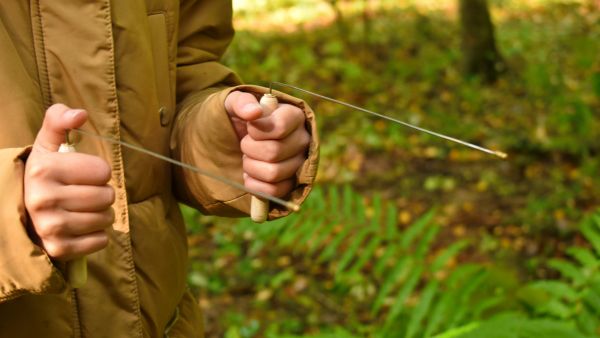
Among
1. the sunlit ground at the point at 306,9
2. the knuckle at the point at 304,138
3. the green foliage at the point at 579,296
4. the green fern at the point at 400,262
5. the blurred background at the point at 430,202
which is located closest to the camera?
the knuckle at the point at 304,138

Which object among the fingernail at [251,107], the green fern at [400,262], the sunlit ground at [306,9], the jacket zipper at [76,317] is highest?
the fingernail at [251,107]

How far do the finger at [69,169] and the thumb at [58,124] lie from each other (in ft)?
0.13

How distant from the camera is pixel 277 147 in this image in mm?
1236

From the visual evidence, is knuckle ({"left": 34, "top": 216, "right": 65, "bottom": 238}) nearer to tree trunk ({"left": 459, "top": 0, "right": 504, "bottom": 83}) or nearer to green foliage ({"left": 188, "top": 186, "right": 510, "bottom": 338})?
green foliage ({"left": 188, "top": 186, "right": 510, "bottom": 338})

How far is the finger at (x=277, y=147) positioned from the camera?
48.8 inches

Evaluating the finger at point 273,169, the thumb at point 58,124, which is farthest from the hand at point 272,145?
the thumb at point 58,124

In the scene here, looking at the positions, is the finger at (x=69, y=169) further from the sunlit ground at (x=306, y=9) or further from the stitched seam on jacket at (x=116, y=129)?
the sunlit ground at (x=306, y=9)

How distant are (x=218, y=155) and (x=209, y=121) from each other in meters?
0.07

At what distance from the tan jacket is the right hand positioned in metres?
0.04

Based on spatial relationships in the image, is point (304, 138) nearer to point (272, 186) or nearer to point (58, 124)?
point (272, 186)

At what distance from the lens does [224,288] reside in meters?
3.75

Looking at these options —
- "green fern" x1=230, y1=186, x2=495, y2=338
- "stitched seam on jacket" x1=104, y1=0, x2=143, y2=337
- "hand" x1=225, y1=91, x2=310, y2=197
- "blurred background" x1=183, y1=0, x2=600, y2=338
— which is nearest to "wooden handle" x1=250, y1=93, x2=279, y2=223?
"hand" x1=225, y1=91, x2=310, y2=197

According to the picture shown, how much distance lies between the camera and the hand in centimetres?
123

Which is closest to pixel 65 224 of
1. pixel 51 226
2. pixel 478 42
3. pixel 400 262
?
pixel 51 226
